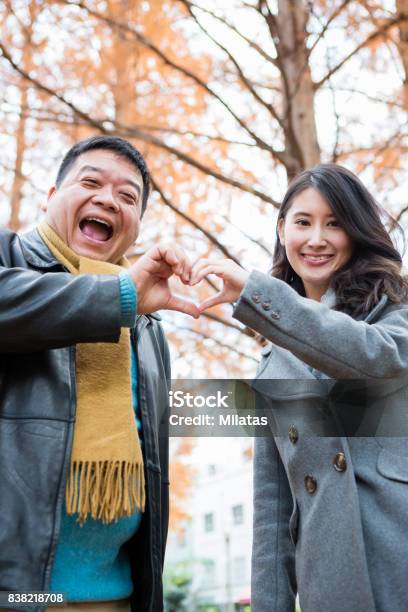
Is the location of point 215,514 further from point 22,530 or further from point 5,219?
point 22,530

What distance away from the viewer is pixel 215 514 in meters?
31.6

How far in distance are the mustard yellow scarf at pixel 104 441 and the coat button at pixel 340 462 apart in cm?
47

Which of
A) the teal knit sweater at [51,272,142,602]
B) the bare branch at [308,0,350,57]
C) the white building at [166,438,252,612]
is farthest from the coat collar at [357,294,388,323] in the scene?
the white building at [166,438,252,612]

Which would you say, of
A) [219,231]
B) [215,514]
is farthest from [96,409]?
[215,514]

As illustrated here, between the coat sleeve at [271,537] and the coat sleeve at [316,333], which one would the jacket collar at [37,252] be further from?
the coat sleeve at [271,537]

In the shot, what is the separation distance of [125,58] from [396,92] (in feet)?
8.68

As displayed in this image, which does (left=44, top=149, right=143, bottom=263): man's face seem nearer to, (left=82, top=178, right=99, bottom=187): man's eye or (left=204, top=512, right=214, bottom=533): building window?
(left=82, top=178, right=99, bottom=187): man's eye

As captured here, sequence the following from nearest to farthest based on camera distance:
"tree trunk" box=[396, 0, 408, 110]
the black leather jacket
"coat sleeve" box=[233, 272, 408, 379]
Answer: the black leather jacket, "coat sleeve" box=[233, 272, 408, 379], "tree trunk" box=[396, 0, 408, 110]

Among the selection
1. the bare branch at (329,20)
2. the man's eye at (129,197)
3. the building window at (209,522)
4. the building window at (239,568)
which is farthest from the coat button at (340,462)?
the building window at (209,522)

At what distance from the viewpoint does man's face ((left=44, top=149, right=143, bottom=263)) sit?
191 centimetres

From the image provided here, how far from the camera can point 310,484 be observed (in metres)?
1.60

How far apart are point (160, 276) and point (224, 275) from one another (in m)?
0.16

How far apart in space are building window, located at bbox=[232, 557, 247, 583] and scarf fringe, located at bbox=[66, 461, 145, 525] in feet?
99.5

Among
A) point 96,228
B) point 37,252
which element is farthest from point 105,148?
point 37,252
